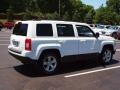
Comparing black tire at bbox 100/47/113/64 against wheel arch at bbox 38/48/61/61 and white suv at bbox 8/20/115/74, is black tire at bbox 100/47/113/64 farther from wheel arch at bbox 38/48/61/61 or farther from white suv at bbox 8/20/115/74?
wheel arch at bbox 38/48/61/61

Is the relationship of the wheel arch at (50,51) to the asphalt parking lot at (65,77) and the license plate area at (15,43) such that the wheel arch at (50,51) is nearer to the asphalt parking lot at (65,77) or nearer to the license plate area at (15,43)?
the asphalt parking lot at (65,77)

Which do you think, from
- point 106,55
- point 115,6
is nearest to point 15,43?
point 106,55

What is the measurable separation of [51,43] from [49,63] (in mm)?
708

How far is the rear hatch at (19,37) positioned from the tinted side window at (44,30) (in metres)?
0.42

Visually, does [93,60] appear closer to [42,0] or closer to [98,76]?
[98,76]

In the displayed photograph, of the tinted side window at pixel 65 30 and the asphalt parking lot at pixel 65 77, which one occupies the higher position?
the tinted side window at pixel 65 30

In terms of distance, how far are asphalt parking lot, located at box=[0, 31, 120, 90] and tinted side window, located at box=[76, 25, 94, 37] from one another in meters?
1.24

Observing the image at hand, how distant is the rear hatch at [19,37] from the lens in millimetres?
10008

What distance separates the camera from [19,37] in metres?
10.2

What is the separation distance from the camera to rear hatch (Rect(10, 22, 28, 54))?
10.0m

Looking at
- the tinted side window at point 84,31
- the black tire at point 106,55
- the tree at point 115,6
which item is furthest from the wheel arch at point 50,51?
the tree at point 115,6

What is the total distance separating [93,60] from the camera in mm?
12930

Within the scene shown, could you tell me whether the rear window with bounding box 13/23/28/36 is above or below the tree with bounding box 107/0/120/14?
below

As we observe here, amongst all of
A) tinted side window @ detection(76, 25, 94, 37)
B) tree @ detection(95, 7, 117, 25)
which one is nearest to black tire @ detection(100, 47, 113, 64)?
tinted side window @ detection(76, 25, 94, 37)
